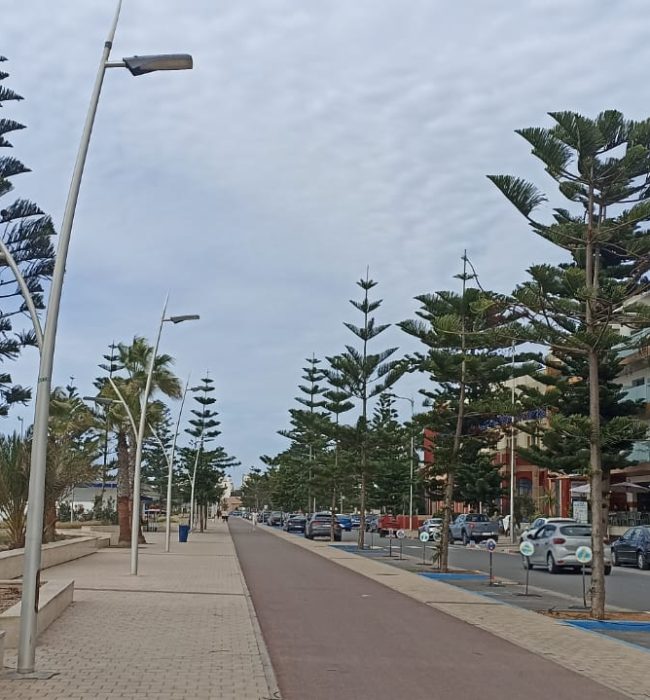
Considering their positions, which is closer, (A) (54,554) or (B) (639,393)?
(A) (54,554)

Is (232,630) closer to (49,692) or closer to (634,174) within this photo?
(49,692)

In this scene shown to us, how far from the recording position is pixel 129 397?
38.4m

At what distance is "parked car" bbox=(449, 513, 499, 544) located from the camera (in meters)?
42.7

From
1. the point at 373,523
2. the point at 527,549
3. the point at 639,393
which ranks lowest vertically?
the point at 373,523

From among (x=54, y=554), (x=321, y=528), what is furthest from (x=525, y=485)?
(x=54, y=554)

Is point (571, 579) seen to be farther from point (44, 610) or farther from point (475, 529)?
point (475, 529)

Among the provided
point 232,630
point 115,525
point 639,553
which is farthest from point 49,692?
point 115,525

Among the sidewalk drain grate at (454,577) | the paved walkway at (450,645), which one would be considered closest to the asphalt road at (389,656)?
the paved walkway at (450,645)

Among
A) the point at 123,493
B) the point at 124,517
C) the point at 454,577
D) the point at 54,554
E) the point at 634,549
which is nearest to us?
the point at 454,577

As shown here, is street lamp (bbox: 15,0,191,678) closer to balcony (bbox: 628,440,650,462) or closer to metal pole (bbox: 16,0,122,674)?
metal pole (bbox: 16,0,122,674)

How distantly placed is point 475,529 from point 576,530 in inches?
667

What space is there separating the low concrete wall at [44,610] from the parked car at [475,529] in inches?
1180

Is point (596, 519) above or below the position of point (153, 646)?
above

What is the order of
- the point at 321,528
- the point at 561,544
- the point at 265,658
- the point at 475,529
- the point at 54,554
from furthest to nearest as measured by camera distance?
the point at 321,528
the point at 475,529
the point at 561,544
the point at 54,554
the point at 265,658
